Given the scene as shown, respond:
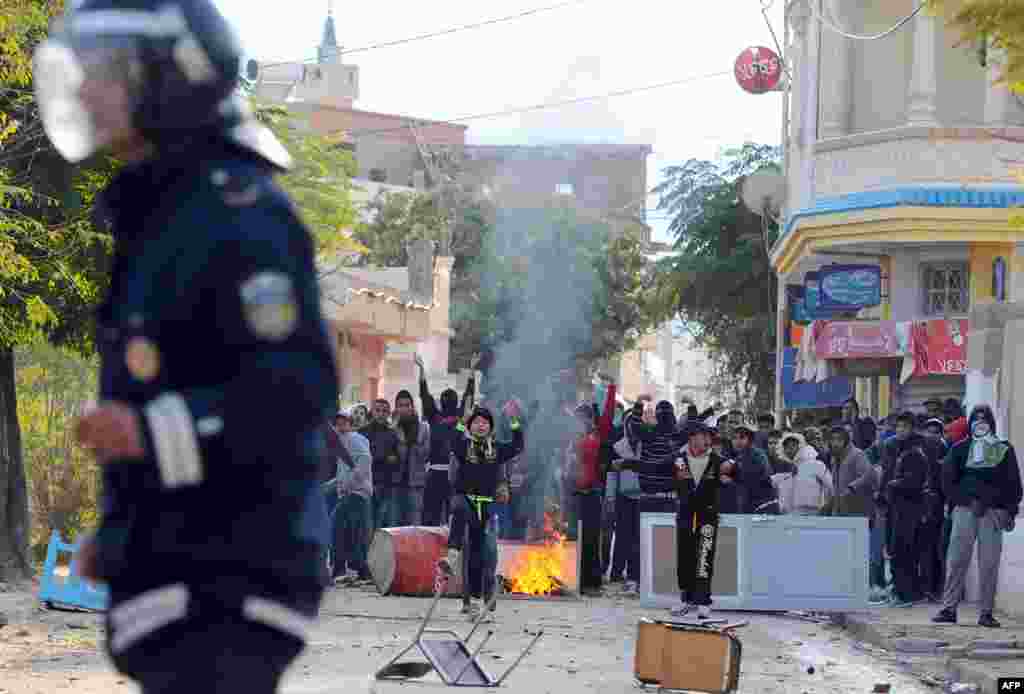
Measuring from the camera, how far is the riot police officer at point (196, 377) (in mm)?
3287

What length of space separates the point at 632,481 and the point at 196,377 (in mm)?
19477

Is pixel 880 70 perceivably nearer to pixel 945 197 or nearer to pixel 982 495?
pixel 945 197

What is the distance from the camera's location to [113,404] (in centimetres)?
330

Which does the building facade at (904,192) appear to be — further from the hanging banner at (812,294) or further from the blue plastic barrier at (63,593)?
the blue plastic barrier at (63,593)

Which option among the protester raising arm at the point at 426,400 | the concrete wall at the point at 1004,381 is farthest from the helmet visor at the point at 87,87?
the protester raising arm at the point at 426,400

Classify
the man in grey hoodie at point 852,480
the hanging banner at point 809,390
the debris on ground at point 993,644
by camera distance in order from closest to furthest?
the debris on ground at point 993,644, the man in grey hoodie at point 852,480, the hanging banner at point 809,390

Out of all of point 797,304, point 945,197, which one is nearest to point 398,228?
point 797,304

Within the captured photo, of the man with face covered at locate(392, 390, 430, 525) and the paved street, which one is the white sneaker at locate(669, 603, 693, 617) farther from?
the man with face covered at locate(392, 390, 430, 525)

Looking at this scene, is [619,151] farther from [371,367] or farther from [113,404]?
[113,404]

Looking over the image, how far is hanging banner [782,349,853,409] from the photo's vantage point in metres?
35.1

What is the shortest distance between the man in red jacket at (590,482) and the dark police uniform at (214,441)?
56.5ft

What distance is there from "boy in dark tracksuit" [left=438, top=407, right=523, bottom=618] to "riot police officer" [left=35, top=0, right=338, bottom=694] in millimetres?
13902

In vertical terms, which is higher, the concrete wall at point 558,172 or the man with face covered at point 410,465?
the concrete wall at point 558,172

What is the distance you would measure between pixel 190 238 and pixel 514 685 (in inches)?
361
